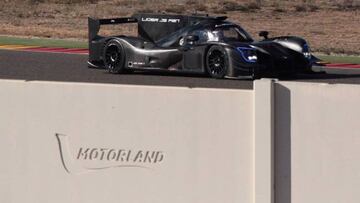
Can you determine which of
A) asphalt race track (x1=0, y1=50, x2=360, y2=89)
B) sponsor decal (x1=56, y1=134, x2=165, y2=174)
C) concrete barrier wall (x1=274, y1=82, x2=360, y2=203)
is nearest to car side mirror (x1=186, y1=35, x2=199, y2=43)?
asphalt race track (x1=0, y1=50, x2=360, y2=89)

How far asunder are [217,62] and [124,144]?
9.27 meters

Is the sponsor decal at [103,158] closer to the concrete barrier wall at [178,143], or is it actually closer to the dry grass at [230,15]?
the concrete barrier wall at [178,143]

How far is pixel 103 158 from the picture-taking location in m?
6.08

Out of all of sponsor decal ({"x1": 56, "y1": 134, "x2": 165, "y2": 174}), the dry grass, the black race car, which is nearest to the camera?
sponsor decal ({"x1": 56, "y1": 134, "x2": 165, "y2": 174})

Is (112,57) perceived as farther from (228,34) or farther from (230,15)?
(230,15)

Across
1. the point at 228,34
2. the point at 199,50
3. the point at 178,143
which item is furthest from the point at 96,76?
the point at 178,143

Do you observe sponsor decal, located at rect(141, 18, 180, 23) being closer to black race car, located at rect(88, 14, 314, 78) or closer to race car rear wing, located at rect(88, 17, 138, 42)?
black race car, located at rect(88, 14, 314, 78)

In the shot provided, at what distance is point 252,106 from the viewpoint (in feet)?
18.6

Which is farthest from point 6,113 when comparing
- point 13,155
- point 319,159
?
point 319,159

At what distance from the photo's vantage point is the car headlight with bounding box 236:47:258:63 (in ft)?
48.5

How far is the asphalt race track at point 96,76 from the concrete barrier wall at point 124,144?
26.4ft

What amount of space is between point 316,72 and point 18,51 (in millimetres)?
7769

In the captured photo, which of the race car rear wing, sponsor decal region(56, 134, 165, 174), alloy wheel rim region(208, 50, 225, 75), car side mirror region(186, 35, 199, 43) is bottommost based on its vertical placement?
sponsor decal region(56, 134, 165, 174)

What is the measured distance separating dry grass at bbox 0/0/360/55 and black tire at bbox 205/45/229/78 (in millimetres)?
7965
